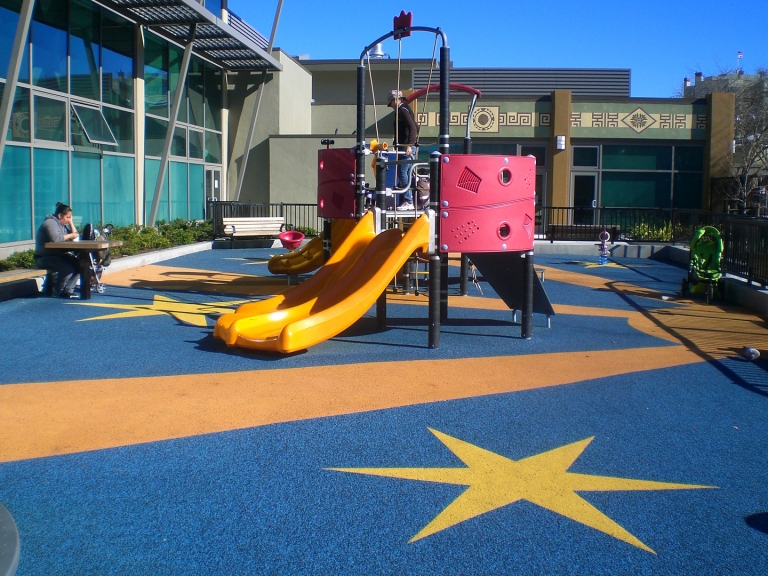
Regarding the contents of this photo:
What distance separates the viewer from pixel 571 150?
27.9 m

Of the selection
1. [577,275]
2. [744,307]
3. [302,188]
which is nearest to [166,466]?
[744,307]

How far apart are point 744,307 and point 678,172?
17.3 m

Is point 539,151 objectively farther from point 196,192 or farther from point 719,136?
point 196,192

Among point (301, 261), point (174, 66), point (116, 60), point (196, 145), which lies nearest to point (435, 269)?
point (301, 261)

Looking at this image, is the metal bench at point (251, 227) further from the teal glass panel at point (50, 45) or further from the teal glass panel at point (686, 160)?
the teal glass panel at point (686, 160)

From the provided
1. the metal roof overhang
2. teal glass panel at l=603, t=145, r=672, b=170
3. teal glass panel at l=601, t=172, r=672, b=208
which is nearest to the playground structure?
the metal roof overhang

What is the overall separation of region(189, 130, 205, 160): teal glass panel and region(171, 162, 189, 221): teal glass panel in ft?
2.70

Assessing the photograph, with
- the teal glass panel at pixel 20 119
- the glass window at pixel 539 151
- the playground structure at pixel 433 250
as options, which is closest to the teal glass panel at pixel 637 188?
the glass window at pixel 539 151

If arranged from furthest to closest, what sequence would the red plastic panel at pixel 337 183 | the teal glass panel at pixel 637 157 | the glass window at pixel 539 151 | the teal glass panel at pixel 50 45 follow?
1. the glass window at pixel 539 151
2. the teal glass panel at pixel 637 157
3. the teal glass panel at pixel 50 45
4. the red plastic panel at pixel 337 183

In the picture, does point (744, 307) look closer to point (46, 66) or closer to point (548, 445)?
point (548, 445)

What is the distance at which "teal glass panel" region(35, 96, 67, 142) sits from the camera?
52.2 ft

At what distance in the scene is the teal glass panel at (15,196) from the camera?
48.7 ft

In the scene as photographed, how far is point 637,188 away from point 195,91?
16090 millimetres

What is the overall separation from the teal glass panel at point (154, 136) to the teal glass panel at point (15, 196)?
596cm
